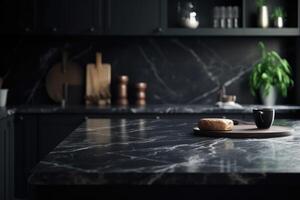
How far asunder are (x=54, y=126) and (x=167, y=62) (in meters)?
1.32

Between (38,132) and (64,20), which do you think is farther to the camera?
(64,20)

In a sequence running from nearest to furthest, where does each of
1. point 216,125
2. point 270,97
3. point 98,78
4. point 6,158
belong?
point 216,125 < point 6,158 < point 270,97 < point 98,78

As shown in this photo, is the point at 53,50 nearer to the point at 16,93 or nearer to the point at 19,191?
the point at 16,93

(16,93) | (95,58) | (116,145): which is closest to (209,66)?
(95,58)

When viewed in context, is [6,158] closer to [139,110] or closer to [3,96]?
[3,96]

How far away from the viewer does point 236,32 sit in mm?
4875

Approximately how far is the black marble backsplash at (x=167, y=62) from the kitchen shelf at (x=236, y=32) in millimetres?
415

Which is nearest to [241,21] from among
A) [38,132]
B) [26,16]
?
[26,16]

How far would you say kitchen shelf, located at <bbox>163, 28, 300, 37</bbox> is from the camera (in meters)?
4.85

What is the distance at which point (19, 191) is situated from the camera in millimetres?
4652

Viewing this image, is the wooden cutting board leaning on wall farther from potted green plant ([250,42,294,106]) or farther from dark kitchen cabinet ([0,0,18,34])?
potted green plant ([250,42,294,106])

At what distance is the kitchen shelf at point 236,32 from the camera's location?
191 inches

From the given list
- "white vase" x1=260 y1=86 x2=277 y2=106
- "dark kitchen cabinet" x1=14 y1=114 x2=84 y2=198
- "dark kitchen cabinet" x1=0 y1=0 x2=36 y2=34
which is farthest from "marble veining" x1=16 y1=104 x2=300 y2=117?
"dark kitchen cabinet" x1=0 y1=0 x2=36 y2=34

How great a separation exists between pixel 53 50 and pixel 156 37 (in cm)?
100
